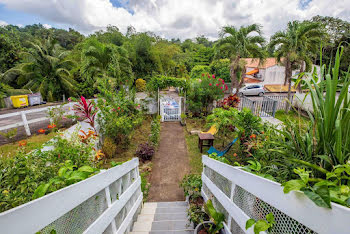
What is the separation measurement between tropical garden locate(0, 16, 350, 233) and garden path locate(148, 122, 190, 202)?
249 millimetres

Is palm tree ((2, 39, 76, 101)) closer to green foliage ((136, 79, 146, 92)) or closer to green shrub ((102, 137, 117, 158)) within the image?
green foliage ((136, 79, 146, 92))

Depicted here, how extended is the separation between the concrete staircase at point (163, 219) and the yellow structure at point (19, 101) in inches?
451

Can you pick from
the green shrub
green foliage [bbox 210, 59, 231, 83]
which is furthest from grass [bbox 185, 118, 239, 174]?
green foliage [bbox 210, 59, 231, 83]

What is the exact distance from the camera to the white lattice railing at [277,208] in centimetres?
65

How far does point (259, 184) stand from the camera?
1087mm

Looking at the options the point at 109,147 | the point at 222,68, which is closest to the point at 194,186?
the point at 109,147

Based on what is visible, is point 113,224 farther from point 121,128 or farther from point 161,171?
point 121,128

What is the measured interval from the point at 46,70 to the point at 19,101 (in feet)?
9.10

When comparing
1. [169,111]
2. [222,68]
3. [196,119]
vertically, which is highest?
[222,68]

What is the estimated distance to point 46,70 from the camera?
11.5 m

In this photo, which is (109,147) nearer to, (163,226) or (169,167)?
(169,167)

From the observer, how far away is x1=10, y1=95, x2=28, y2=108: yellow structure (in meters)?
9.92

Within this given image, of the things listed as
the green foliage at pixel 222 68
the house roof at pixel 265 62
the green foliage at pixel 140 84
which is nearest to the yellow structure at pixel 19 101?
the green foliage at pixel 140 84

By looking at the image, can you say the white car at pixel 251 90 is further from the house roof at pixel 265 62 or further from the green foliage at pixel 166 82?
the green foliage at pixel 166 82
